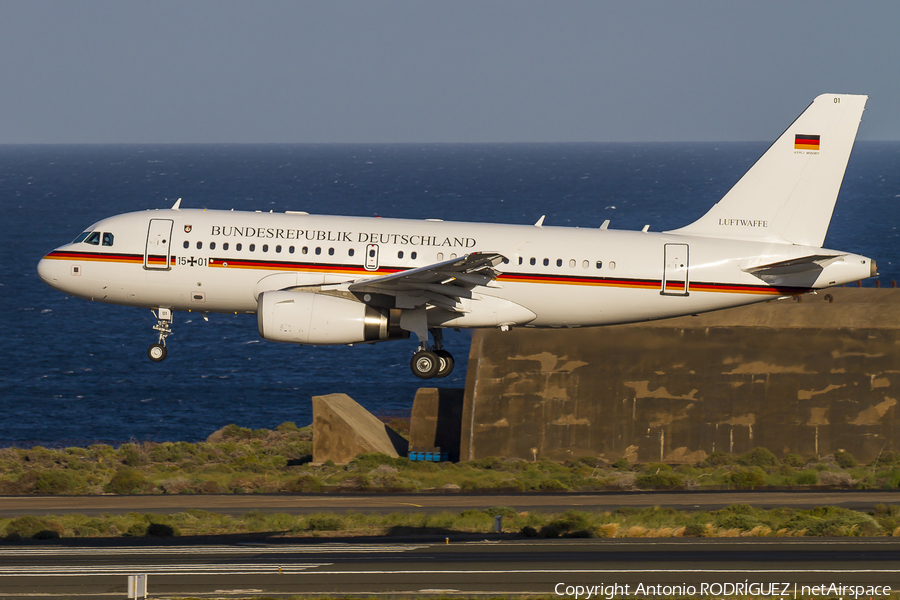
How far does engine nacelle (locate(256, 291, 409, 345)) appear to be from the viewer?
115ft

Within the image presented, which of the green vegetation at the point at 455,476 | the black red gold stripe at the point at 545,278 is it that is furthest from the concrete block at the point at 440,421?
the black red gold stripe at the point at 545,278

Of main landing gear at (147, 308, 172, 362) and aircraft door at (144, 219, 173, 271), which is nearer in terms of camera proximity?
aircraft door at (144, 219, 173, 271)

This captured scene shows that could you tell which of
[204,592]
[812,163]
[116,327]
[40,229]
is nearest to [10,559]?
[204,592]

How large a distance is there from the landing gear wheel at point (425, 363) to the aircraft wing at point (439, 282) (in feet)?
5.63

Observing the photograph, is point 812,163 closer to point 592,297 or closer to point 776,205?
point 776,205

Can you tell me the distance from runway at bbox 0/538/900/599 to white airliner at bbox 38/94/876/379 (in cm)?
673

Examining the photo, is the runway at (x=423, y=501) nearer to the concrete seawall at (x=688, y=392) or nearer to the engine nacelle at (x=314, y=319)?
the concrete seawall at (x=688, y=392)

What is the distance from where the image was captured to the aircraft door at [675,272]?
36.8 metres

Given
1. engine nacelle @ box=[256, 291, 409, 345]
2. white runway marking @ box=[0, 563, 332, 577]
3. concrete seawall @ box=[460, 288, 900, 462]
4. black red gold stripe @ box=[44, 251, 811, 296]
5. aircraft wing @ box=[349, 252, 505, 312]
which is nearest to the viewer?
white runway marking @ box=[0, 563, 332, 577]

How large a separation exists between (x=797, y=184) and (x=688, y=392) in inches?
848

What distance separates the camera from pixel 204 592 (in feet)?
96.9

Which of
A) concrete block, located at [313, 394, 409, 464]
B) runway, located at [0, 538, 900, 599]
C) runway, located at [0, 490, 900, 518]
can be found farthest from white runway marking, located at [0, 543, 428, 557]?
concrete block, located at [313, 394, 409, 464]

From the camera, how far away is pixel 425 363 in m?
36.9

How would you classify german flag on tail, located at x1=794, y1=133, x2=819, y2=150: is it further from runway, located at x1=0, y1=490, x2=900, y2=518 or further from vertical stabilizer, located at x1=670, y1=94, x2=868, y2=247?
runway, located at x1=0, y1=490, x2=900, y2=518
